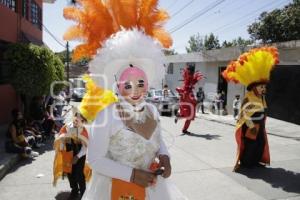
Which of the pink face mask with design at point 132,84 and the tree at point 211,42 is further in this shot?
the tree at point 211,42

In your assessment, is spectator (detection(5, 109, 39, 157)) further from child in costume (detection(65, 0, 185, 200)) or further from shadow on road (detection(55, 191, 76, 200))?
child in costume (detection(65, 0, 185, 200))

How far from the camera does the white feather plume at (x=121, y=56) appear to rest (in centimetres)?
290

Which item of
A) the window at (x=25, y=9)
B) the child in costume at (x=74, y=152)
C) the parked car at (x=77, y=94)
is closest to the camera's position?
the child in costume at (x=74, y=152)

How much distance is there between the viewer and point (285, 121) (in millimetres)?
15594

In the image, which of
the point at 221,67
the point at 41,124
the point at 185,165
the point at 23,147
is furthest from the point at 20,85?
the point at 221,67

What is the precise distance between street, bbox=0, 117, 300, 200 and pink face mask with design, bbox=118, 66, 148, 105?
4.39 feet

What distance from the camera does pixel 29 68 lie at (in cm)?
1099

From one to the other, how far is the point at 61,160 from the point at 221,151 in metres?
4.72

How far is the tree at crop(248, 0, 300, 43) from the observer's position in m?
31.7

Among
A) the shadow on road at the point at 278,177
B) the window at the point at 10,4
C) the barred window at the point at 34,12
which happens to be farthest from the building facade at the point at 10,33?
the shadow on road at the point at 278,177

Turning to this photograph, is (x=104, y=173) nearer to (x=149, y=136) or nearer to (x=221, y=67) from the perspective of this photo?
(x=149, y=136)

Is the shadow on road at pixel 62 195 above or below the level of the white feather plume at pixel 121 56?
below

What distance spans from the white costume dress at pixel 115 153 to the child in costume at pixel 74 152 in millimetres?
2575

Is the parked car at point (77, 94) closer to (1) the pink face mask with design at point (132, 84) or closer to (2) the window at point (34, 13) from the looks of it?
(2) the window at point (34, 13)
